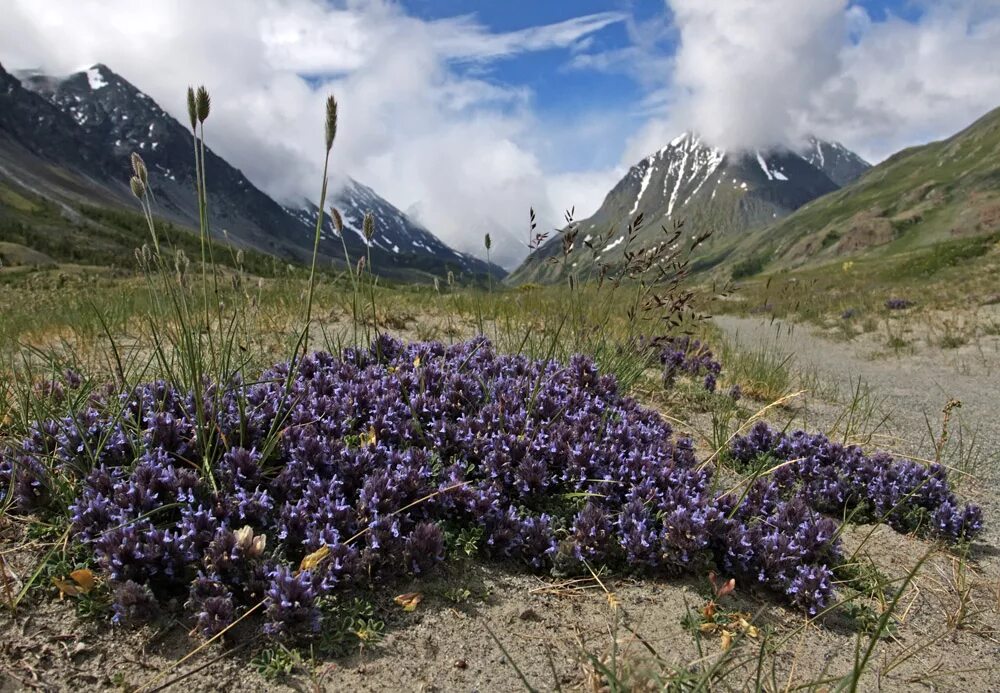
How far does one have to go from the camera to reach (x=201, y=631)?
221 centimetres

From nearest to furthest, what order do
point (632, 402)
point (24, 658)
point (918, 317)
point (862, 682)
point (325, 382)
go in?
1. point (24, 658)
2. point (862, 682)
3. point (325, 382)
4. point (632, 402)
5. point (918, 317)

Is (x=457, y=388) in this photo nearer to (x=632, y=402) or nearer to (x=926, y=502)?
(x=632, y=402)

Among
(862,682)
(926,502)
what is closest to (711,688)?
(862,682)

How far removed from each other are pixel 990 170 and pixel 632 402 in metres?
164

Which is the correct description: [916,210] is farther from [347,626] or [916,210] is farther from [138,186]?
→ [347,626]

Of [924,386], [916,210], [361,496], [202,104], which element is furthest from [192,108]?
[916,210]

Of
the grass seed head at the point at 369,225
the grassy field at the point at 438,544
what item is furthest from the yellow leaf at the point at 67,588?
the grass seed head at the point at 369,225

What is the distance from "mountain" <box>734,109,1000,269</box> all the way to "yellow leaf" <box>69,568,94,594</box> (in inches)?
3016

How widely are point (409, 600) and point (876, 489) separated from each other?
3.12 meters

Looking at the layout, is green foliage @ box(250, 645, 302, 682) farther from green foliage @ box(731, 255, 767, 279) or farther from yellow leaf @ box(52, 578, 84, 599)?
green foliage @ box(731, 255, 767, 279)

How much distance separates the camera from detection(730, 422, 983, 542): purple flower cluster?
368 centimetres

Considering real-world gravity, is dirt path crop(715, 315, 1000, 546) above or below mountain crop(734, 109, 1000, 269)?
below

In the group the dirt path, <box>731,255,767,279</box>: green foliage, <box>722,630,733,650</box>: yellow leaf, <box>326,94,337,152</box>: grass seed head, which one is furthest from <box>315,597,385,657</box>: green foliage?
<box>731,255,767,279</box>: green foliage

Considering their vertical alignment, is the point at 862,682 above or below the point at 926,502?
below
